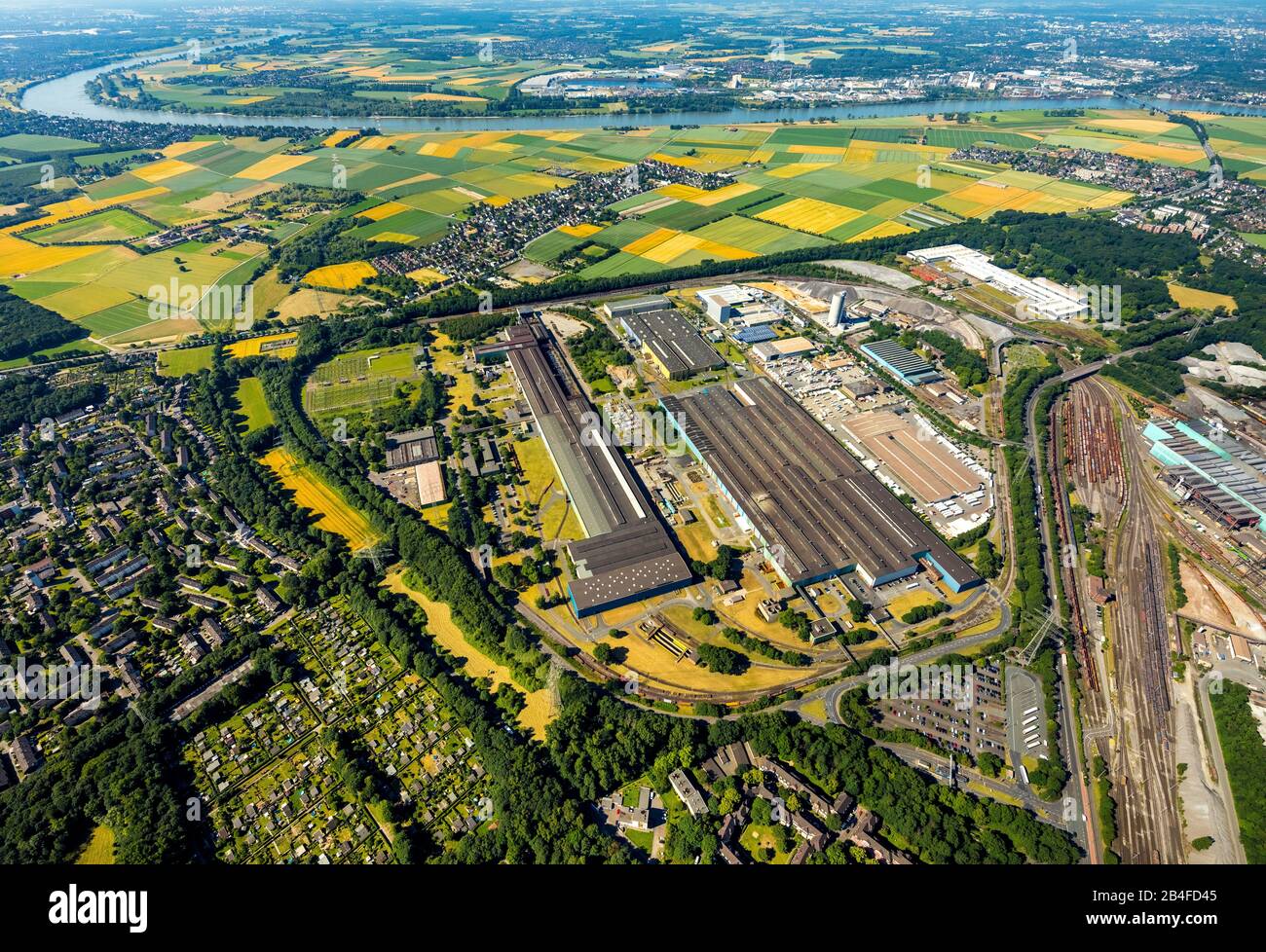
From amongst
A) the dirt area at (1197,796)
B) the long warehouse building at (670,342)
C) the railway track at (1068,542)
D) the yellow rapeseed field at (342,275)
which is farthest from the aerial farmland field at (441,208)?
the dirt area at (1197,796)

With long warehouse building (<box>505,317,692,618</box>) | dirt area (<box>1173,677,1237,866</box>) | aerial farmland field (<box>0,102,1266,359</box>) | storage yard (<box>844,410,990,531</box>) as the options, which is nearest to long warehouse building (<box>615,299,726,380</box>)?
long warehouse building (<box>505,317,692,618</box>)

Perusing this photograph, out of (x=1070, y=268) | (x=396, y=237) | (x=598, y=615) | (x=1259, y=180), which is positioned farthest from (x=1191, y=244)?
(x=396, y=237)

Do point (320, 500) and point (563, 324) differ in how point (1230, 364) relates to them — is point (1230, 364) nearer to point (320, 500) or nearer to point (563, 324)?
point (563, 324)

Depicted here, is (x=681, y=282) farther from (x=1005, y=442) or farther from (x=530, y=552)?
(x=530, y=552)

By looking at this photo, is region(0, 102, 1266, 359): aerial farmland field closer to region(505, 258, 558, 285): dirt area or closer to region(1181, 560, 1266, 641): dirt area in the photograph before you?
region(505, 258, 558, 285): dirt area

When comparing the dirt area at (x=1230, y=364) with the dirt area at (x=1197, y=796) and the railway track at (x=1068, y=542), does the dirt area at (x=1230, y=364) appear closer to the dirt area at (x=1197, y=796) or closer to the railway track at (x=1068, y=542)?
the railway track at (x=1068, y=542)

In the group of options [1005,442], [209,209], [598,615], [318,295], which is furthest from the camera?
[209,209]
